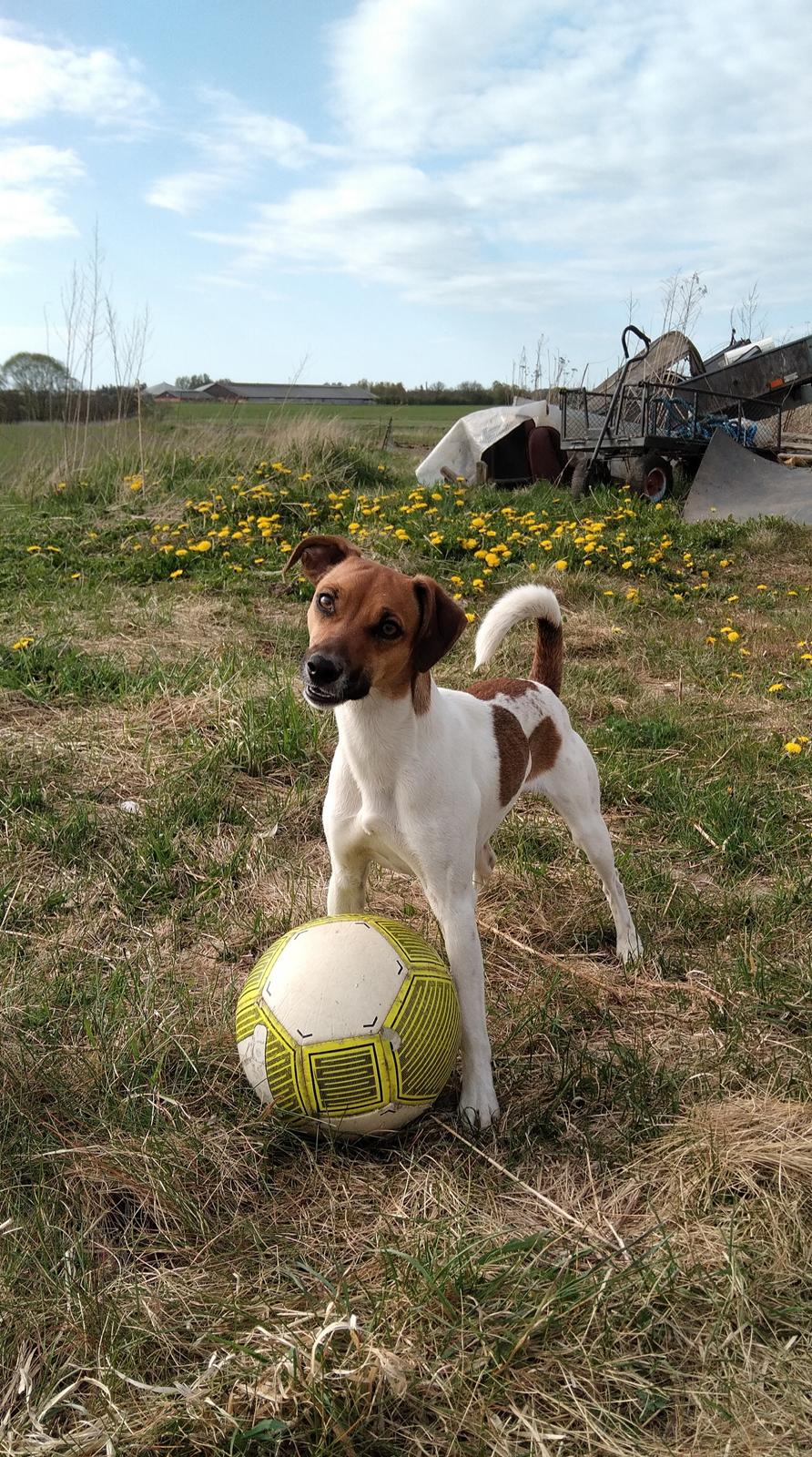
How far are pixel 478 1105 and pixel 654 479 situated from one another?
10.4m

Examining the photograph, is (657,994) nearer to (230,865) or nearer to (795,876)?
(795,876)

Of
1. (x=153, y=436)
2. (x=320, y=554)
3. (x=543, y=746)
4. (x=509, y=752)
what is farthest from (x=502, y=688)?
(x=153, y=436)

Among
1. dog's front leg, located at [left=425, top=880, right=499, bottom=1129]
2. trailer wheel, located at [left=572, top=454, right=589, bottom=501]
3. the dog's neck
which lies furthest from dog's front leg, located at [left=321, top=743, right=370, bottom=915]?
trailer wheel, located at [left=572, top=454, right=589, bottom=501]

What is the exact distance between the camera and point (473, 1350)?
1864 millimetres

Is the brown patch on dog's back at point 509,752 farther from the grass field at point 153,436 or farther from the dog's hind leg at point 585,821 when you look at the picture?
the grass field at point 153,436

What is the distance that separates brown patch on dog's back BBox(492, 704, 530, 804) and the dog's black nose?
89 cm

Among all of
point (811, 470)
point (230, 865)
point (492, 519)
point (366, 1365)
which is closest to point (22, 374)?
point (492, 519)

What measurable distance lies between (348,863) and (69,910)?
1226 millimetres

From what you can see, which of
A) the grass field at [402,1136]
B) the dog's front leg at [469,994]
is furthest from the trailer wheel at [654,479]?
the dog's front leg at [469,994]

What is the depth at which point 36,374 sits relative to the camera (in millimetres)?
14414

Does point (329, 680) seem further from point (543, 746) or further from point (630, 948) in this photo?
point (630, 948)

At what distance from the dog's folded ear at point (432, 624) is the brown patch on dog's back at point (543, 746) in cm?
85

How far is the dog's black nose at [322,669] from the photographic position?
8.27 feet

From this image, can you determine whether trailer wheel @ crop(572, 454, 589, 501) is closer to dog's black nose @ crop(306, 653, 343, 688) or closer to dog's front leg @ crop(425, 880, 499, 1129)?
dog's front leg @ crop(425, 880, 499, 1129)
